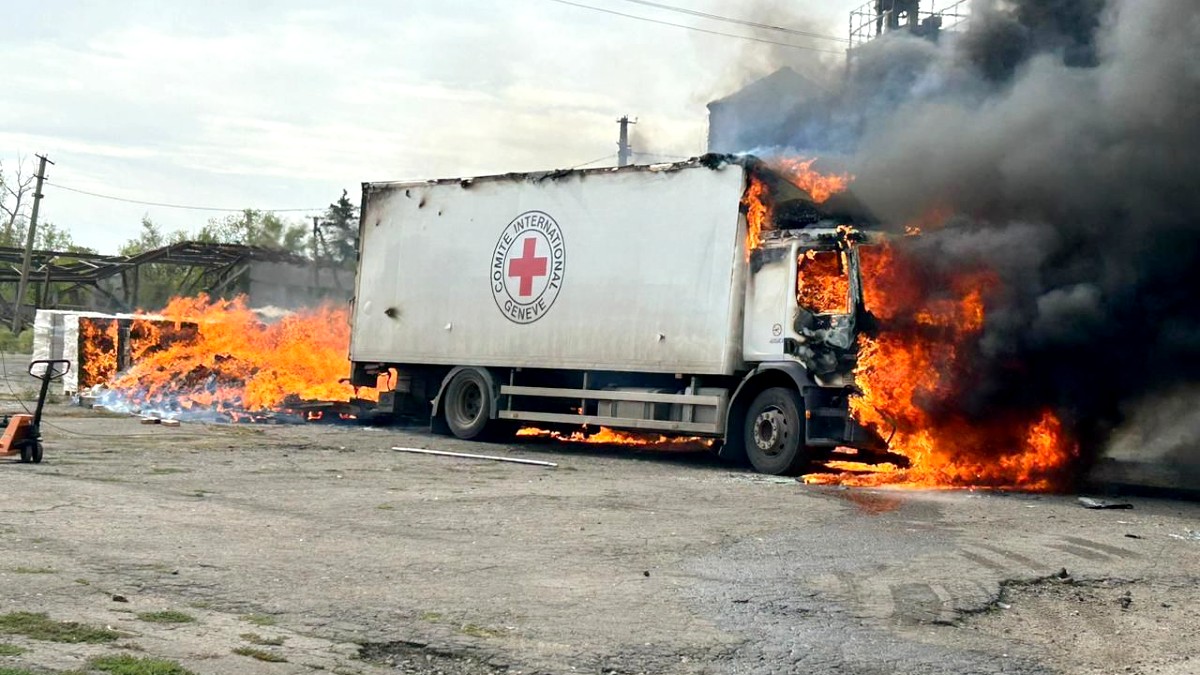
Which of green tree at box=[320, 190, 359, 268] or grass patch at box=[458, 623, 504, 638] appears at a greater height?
green tree at box=[320, 190, 359, 268]

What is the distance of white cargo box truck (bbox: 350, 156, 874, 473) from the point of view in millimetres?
13438

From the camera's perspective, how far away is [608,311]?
15.6 metres

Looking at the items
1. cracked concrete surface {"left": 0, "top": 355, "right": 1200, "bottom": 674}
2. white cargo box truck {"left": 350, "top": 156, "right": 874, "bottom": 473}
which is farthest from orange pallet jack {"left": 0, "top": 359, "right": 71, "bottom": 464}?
white cargo box truck {"left": 350, "top": 156, "right": 874, "bottom": 473}

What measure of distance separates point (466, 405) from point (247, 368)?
5789 millimetres

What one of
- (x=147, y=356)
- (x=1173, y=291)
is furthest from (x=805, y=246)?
(x=147, y=356)

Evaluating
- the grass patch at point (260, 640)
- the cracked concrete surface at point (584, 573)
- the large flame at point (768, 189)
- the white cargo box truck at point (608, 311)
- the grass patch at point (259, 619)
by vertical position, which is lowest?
the grass patch at point (260, 640)

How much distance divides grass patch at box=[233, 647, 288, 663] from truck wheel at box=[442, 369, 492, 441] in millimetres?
11990

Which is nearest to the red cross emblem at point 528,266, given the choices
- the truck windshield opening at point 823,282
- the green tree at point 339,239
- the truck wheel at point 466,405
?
the truck wheel at point 466,405

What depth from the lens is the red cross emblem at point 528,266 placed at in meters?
16.5

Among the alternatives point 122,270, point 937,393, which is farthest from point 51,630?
point 122,270

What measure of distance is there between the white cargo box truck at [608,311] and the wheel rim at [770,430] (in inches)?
0.8

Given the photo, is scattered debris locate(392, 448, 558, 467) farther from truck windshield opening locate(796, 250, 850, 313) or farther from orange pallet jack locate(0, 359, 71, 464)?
orange pallet jack locate(0, 359, 71, 464)

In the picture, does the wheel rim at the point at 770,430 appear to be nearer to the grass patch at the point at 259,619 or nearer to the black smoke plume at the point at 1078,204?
the black smoke plume at the point at 1078,204

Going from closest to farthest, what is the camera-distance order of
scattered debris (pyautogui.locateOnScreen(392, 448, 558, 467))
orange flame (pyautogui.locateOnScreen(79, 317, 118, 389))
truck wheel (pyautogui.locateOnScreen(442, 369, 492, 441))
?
scattered debris (pyautogui.locateOnScreen(392, 448, 558, 467)) → truck wheel (pyautogui.locateOnScreen(442, 369, 492, 441)) → orange flame (pyautogui.locateOnScreen(79, 317, 118, 389))
